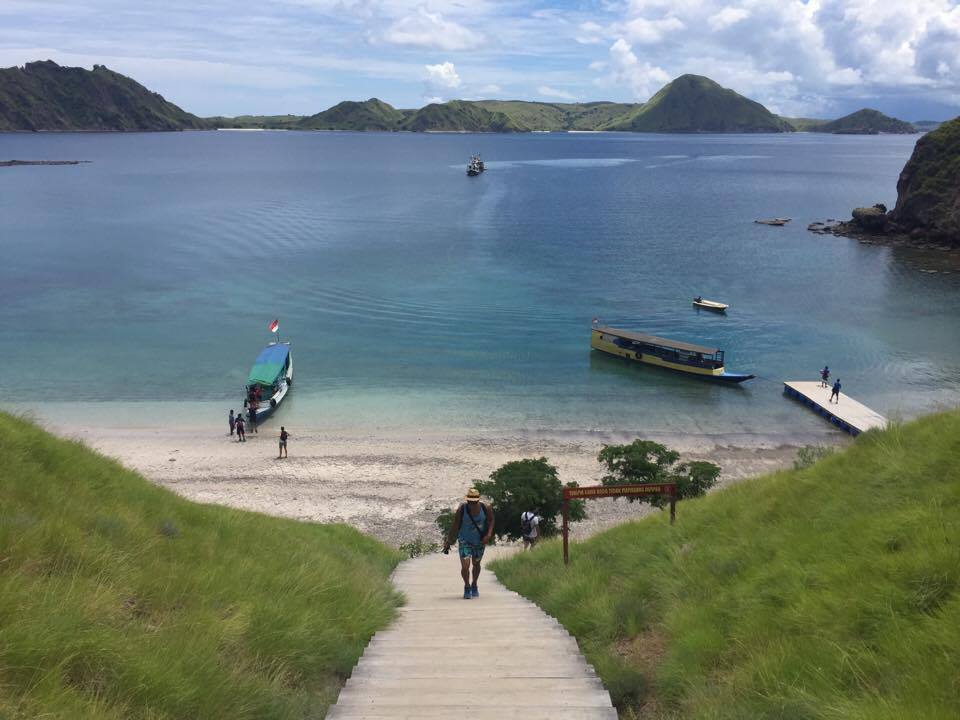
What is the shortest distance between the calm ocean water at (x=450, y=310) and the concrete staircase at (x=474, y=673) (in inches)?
1064

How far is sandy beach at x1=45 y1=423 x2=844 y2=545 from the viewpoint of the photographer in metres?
26.1

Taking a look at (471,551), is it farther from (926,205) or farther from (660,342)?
(926,205)

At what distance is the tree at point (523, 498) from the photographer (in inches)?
842

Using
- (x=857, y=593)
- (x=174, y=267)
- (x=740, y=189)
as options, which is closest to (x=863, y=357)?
(x=857, y=593)

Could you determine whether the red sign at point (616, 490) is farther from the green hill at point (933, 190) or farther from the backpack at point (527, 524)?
the green hill at point (933, 190)

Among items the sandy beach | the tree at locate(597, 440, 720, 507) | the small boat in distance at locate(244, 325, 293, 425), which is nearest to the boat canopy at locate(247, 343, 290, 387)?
the small boat in distance at locate(244, 325, 293, 425)

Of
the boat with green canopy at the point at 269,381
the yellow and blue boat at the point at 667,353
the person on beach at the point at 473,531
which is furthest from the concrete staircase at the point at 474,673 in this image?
the yellow and blue boat at the point at 667,353

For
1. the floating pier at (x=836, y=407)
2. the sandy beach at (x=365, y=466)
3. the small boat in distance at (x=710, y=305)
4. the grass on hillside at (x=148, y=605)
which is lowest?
the sandy beach at (x=365, y=466)

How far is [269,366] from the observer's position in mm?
39062

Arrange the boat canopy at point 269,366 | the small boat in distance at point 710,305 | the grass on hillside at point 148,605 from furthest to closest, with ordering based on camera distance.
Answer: the small boat in distance at point 710,305 → the boat canopy at point 269,366 → the grass on hillside at point 148,605

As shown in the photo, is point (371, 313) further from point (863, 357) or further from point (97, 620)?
point (97, 620)

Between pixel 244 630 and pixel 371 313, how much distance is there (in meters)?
49.4

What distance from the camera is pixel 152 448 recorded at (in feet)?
106

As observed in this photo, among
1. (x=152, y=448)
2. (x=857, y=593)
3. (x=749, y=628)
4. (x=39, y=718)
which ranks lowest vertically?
(x=152, y=448)
